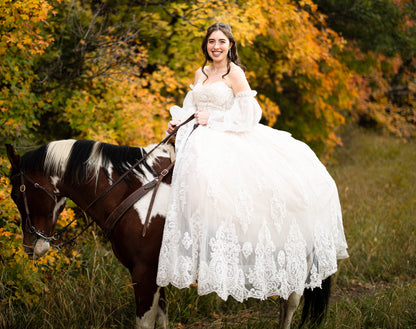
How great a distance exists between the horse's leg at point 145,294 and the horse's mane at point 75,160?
2.43 feet

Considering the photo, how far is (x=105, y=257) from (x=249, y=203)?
2711 mm

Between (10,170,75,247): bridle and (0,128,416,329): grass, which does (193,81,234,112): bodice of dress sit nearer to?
(10,170,75,247): bridle

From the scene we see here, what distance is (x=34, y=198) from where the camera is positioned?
2.89m

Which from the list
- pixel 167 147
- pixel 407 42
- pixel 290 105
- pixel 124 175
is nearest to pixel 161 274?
pixel 124 175

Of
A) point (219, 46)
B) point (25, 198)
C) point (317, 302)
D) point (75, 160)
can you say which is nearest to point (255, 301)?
point (317, 302)

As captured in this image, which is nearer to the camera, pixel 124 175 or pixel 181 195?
pixel 181 195

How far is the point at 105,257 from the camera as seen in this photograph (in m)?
4.80

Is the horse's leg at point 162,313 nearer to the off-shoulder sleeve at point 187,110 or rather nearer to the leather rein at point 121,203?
A: the leather rein at point 121,203

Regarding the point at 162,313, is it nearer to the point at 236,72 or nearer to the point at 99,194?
the point at 99,194

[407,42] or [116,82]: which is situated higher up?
[407,42]

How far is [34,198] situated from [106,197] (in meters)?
0.52

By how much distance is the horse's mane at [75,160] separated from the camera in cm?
290

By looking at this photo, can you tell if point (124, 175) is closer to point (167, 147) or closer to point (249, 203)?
point (167, 147)

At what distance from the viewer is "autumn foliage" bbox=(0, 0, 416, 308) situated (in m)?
4.17
